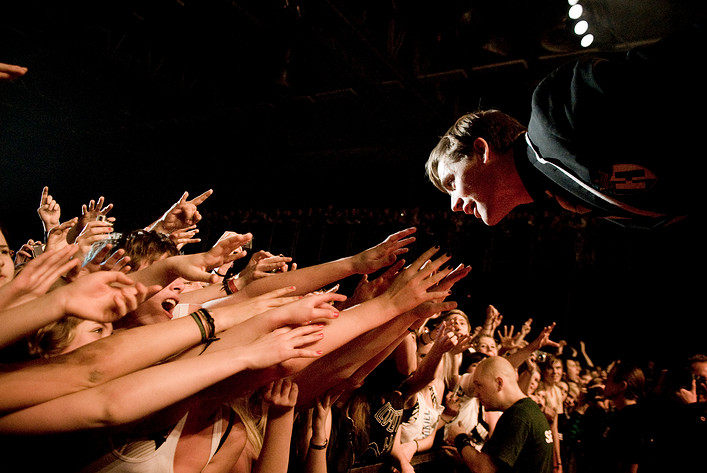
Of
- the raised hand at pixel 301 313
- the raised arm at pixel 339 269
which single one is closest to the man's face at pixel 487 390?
the raised arm at pixel 339 269

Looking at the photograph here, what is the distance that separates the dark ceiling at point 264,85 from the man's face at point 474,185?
9.00ft

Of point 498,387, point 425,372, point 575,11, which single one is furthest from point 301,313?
point 575,11

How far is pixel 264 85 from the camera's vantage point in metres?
5.97

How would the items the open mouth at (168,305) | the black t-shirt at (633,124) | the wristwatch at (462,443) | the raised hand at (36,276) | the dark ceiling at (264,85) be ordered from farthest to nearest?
1. the dark ceiling at (264,85)
2. the wristwatch at (462,443)
3. the open mouth at (168,305)
4. the raised hand at (36,276)
5. the black t-shirt at (633,124)

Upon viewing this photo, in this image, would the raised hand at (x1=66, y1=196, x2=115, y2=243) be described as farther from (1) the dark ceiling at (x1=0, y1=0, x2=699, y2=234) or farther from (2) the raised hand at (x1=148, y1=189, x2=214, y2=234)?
(1) the dark ceiling at (x1=0, y1=0, x2=699, y2=234)

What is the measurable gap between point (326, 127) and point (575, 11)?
3911 millimetres

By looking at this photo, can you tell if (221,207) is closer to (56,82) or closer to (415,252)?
(56,82)

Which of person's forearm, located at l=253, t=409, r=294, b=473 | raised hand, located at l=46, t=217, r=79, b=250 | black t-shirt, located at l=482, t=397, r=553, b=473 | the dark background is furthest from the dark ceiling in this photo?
person's forearm, located at l=253, t=409, r=294, b=473

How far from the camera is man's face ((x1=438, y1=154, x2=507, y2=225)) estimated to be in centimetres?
167

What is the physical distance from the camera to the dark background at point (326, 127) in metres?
4.38

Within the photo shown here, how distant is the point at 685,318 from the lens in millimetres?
6609

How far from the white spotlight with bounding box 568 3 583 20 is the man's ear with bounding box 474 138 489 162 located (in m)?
2.88

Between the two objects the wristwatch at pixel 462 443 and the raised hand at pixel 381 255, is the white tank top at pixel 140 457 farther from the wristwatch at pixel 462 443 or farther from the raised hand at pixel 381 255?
→ the wristwatch at pixel 462 443

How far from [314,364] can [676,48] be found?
4.78 ft
